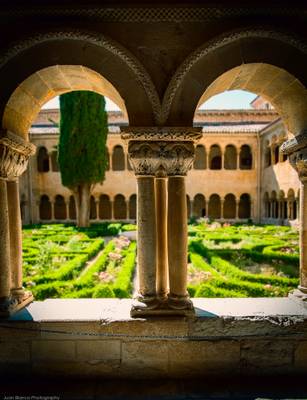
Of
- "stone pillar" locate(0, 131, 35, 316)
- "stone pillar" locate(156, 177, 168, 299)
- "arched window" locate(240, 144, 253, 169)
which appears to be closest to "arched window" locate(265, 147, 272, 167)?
"arched window" locate(240, 144, 253, 169)

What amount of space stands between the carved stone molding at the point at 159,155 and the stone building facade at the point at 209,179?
17149 mm

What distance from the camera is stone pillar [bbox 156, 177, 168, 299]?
314cm

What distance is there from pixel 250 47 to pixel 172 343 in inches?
118

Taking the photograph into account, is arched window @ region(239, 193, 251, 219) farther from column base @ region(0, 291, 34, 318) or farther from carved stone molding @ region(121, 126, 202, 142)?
column base @ region(0, 291, 34, 318)

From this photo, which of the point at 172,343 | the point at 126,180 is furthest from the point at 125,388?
the point at 126,180

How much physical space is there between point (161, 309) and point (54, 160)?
69.2 ft

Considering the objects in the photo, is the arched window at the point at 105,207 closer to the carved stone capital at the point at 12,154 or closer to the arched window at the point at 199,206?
the arched window at the point at 199,206

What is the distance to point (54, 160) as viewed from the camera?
22219mm

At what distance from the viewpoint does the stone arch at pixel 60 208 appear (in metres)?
23.7

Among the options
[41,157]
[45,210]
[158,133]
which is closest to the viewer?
[158,133]

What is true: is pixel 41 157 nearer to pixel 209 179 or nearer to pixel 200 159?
pixel 200 159

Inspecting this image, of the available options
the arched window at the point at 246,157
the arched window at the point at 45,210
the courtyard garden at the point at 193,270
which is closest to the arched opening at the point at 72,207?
the arched window at the point at 45,210

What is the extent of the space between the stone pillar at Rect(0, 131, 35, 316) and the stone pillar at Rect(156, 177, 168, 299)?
1531 mm

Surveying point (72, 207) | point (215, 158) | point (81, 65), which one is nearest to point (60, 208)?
point (72, 207)
